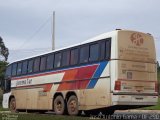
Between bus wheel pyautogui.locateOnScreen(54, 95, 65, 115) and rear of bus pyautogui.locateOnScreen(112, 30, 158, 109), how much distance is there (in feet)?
14.6

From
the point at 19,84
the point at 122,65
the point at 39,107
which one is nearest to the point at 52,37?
the point at 19,84

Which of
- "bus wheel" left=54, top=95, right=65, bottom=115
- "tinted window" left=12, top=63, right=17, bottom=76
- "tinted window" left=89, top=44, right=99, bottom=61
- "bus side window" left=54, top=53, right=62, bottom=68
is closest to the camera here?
"tinted window" left=89, top=44, right=99, bottom=61

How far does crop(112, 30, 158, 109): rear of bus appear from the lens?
53.3ft

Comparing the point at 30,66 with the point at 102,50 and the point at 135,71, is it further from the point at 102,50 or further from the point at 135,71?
the point at 135,71

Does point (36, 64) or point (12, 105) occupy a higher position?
point (36, 64)

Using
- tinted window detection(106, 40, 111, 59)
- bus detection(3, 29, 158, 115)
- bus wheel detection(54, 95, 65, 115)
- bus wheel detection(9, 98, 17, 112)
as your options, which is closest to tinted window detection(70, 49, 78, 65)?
bus detection(3, 29, 158, 115)

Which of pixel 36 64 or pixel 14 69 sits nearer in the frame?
pixel 36 64

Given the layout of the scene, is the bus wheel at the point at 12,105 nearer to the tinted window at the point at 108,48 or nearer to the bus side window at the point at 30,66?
the bus side window at the point at 30,66

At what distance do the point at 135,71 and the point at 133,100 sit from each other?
1.20 m

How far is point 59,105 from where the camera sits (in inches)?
808

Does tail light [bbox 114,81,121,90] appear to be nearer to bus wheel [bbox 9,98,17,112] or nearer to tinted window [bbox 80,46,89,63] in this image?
tinted window [bbox 80,46,89,63]

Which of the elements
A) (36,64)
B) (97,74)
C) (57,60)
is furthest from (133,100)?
(36,64)

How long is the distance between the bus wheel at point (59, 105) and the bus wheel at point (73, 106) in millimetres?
492

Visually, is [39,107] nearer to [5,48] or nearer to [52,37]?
[52,37]
